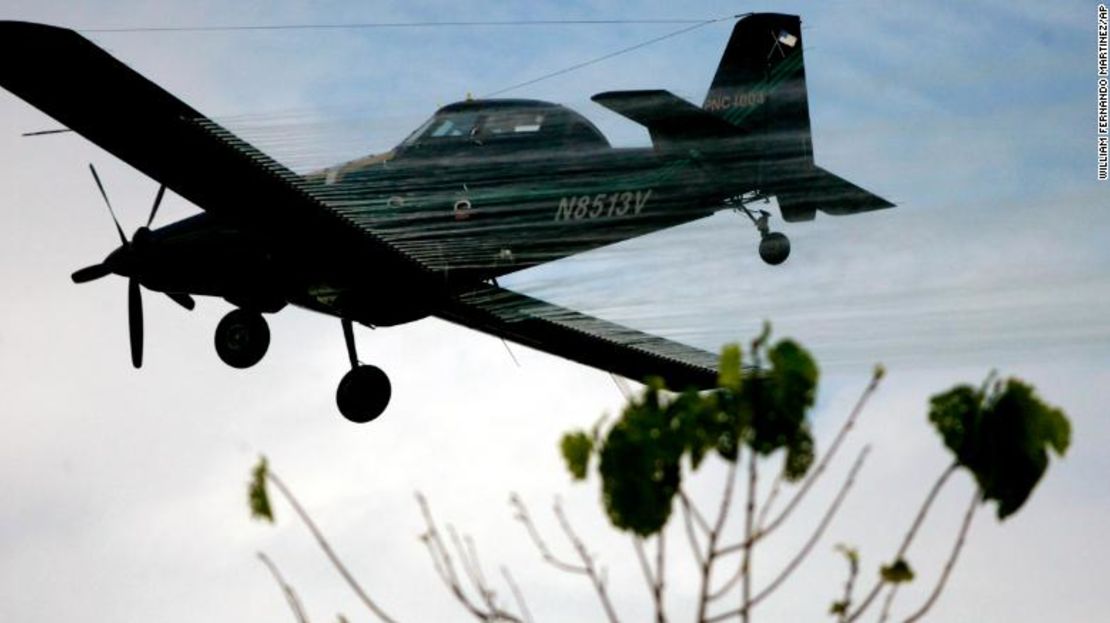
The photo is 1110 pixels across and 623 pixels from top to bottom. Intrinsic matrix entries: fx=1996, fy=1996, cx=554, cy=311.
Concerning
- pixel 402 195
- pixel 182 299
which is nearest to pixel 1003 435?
pixel 402 195

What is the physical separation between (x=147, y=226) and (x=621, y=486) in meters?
22.4

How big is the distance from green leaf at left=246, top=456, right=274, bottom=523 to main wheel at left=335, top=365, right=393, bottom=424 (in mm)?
21411

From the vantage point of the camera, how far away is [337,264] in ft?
86.4

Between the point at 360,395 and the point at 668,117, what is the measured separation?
597 centimetres

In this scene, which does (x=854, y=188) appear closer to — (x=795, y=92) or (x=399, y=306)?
(x=795, y=92)

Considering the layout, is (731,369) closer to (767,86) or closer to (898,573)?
(898,573)

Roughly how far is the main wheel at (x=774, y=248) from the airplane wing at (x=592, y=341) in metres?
4.22

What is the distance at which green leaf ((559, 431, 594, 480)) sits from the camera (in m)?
6.23

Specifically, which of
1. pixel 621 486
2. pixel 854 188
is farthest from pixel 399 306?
pixel 621 486

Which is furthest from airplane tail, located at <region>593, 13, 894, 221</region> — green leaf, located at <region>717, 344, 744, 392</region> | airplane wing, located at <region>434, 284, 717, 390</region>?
green leaf, located at <region>717, 344, 744, 392</region>

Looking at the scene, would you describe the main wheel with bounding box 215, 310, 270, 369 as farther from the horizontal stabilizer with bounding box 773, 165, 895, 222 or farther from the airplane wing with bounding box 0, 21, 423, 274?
the horizontal stabilizer with bounding box 773, 165, 895, 222

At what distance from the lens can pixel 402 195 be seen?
26797mm

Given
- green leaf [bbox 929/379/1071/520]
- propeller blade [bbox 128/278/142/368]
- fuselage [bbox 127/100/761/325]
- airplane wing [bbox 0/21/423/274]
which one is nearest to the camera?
green leaf [bbox 929/379/1071/520]

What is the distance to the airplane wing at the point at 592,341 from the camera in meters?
28.8
